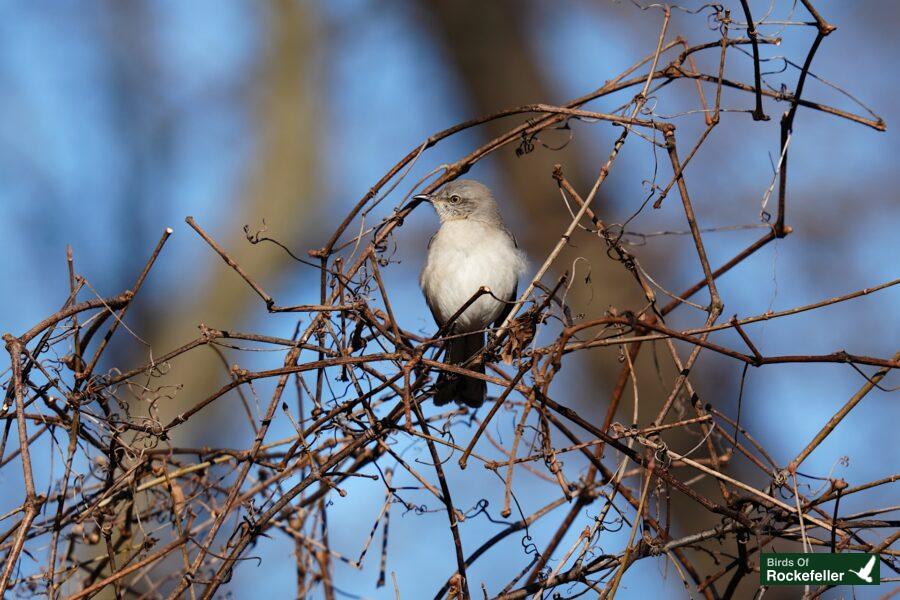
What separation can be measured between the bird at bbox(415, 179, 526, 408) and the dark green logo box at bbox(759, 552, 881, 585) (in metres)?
2.38

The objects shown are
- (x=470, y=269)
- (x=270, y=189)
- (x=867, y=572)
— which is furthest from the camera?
(x=270, y=189)

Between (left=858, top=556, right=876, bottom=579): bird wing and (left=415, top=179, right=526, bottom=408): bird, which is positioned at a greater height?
(left=415, top=179, right=526, bottom=408): bird

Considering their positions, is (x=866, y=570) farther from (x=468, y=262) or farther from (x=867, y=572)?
(x=468, y=262)

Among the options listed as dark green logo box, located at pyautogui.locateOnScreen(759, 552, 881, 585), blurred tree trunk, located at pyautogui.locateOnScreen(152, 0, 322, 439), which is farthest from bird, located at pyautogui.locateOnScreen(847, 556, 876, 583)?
blurred tree trunk, located at pyautogui.locateOnScreen(152, 0, 322, 439)

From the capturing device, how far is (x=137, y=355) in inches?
386

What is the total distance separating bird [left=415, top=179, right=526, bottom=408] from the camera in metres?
4.77

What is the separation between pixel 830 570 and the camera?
2.35 meters

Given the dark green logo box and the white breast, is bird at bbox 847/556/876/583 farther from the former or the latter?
the white breast

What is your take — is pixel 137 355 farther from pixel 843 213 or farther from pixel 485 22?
pixel 843 213

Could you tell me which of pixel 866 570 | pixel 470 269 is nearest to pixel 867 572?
pixel 866 570

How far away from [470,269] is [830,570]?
8.90ft

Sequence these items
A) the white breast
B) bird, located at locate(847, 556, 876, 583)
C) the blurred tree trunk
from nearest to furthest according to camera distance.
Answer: bird, located at locate(847, 556, 876, 583), the white breast, the blurred tree trunk

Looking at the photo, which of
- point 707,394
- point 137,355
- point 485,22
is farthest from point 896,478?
point 137,355

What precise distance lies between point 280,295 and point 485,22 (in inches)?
159
